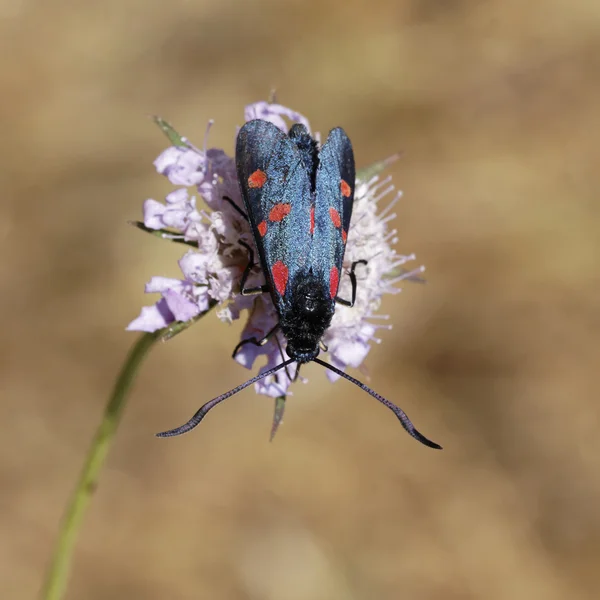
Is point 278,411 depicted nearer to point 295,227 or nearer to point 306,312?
point 306,312

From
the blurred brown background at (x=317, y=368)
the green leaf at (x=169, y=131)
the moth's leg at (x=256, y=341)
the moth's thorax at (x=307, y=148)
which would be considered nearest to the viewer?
the moth's thorax at (x=307, y=148)

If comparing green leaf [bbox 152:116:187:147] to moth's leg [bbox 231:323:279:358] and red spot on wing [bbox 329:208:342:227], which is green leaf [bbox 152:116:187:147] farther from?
moth's leg [bbox 231:323:279:358]

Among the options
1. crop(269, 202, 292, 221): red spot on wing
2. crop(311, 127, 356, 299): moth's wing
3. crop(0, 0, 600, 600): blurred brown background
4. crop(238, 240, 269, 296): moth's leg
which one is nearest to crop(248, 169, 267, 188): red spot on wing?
crop(269, 202, 292, 221): red spot on wing

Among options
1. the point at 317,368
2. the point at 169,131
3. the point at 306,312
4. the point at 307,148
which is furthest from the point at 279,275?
the point at 317,368

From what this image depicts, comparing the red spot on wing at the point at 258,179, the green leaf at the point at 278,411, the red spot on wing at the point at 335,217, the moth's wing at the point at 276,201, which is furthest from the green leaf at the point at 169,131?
the green leaf at the point at 278,411

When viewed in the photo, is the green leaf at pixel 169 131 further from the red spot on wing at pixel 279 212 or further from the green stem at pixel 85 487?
the green stem at pixel 85 487

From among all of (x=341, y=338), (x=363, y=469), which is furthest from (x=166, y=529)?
(x=341, y=338)

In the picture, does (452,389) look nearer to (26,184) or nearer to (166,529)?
(166,529)
